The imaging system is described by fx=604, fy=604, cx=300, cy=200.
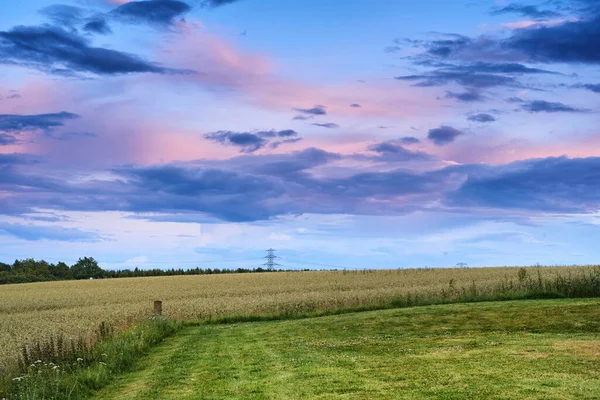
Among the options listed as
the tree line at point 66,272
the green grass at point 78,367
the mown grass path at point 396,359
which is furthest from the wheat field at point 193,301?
the tree line at point 66,272

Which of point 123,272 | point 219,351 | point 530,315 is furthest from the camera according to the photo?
point 123,272

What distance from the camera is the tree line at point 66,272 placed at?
109375 millimetres

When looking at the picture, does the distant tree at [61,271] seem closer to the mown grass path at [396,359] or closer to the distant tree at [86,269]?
the distant tree at [86,269]

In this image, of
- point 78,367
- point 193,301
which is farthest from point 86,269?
point 78,367

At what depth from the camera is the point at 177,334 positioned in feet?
105

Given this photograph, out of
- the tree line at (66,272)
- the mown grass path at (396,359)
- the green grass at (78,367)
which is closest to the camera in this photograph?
the mown grass path at (396,359)

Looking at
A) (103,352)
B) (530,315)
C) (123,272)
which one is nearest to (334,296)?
(530,315)

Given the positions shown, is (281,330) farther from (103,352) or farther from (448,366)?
(448,366)

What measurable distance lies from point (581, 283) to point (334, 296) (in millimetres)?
16925

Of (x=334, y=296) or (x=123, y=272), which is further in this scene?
(x=123, y=272)

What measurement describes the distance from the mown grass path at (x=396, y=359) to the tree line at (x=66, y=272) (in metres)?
81.2

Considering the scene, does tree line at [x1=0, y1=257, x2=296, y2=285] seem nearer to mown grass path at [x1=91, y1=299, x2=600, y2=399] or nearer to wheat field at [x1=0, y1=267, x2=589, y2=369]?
wheat field at [x1=0, y1=267, x2=589, y2=369]

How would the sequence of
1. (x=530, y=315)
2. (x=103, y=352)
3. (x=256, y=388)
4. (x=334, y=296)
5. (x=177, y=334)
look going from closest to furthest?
(x=256, y=388)
(x=103, y=352)
(x=530, y=315)
(x=177, y=334)
(x=334, y=296)

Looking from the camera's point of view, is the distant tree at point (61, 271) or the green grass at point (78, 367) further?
the distant tree at point (61, 271)
